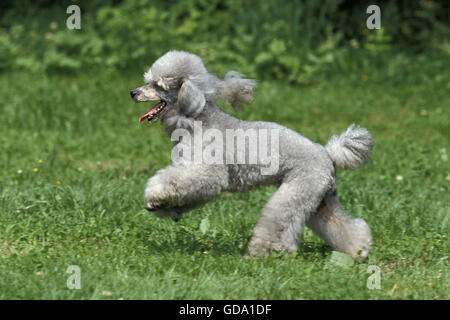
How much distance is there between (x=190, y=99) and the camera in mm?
4285

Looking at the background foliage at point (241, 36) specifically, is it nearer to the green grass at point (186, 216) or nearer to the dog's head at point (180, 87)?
the green grass at point (186, 216)

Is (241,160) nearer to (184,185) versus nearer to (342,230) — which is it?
(184,185)

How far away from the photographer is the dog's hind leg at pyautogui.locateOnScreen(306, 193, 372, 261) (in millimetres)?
4453

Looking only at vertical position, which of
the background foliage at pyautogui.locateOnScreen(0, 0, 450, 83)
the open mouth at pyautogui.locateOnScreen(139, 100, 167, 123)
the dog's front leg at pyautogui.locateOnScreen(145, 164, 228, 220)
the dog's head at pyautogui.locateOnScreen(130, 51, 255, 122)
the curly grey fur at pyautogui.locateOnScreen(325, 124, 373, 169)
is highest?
the background foliage at pyautogui.locateOnScreen(0, 0, 450, 83)

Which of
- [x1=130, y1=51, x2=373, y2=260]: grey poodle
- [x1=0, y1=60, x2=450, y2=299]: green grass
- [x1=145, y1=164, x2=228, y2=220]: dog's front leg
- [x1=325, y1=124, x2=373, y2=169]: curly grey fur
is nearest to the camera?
[x1=0, y1=60, x2=450, y2=299]: green grass

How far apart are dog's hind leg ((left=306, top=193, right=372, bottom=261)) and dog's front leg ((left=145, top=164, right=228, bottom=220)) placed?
0.69 m

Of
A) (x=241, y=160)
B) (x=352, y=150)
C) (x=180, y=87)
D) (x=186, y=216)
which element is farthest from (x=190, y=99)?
(x=186, y=216)

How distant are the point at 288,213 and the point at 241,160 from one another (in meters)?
0.42

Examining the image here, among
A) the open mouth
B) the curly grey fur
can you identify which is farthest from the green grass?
the open mouth

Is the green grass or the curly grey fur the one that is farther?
the curly grey fur

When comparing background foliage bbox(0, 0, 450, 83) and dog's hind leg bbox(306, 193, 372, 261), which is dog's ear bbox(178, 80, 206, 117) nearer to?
dog's hind leg bbox(306, 193, 372, 261)

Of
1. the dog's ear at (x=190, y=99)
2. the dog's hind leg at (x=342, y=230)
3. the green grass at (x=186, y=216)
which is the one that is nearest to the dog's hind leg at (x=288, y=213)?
the green grass at (x=186, y=216)
